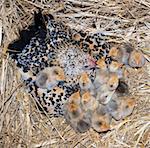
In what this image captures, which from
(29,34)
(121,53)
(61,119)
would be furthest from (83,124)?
(29,34)

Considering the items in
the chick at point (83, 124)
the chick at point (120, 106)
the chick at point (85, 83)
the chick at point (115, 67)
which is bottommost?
the chick at point (83, 124)

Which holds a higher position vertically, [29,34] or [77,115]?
[29,34]

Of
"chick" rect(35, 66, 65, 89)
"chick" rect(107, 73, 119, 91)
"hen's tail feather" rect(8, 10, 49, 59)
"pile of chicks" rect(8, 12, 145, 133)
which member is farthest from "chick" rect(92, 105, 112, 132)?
"hen's tail feather" rect(8, 10, 49, 59)

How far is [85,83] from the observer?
2.87 meters

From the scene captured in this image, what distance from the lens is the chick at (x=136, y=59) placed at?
296 cm

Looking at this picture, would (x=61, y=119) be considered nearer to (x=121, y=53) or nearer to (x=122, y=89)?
(x=122, y=89)

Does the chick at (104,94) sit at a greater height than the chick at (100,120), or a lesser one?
greater

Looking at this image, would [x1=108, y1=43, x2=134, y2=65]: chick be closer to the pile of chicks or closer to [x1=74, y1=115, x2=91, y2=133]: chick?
the pile of chicks

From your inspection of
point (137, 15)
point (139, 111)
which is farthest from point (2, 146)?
point (137, 15)

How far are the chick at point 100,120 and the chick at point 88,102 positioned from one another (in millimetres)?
30

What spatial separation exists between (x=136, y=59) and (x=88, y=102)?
34 centimetres

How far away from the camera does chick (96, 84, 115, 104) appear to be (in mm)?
2869

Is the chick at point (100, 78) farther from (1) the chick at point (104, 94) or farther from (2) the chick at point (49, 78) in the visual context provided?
(2) the chick at point (49, 78)

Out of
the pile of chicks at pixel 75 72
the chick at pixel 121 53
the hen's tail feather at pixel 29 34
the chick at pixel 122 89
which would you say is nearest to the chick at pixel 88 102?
the pile of chicks at pixel 75 72
